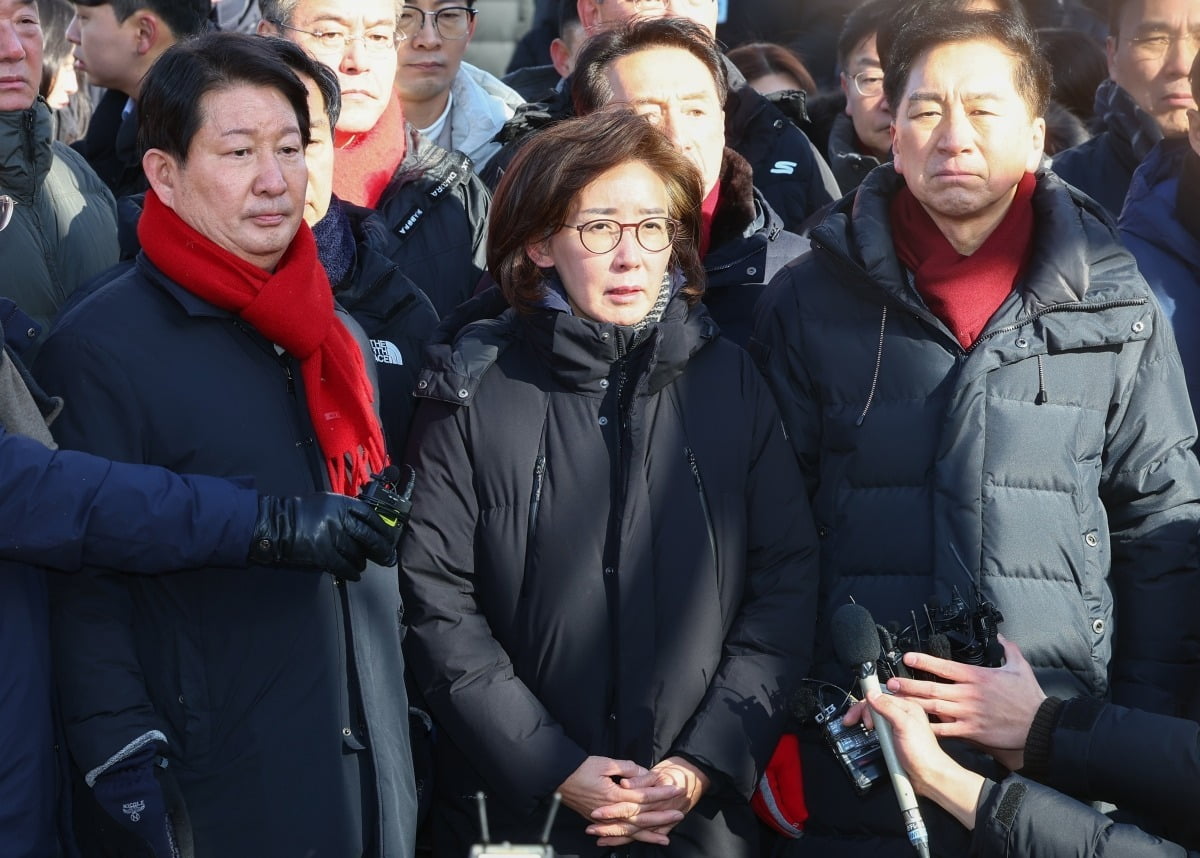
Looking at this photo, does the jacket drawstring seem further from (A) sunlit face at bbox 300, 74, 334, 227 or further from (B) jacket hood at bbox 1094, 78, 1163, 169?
(B) jacket hood at bbox 1094, 78, 1163, 169

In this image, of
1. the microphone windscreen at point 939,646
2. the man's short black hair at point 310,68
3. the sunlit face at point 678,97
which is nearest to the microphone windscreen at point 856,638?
the microphone windscreen at point 939,646

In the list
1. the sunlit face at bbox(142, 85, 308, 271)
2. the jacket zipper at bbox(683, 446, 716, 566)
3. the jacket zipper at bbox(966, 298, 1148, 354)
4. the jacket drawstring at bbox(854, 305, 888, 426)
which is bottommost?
the jacket zipper at bbox(683, 446, 716, 566)

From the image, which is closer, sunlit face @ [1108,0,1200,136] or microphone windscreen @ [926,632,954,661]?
microphone windscreen @ [926,632,954,661]

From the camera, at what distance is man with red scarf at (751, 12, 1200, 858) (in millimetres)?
3641

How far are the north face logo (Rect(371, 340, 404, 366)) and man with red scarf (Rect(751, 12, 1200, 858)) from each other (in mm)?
915

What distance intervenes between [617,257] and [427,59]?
7.40 feet

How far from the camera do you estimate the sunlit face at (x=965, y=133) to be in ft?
12.6

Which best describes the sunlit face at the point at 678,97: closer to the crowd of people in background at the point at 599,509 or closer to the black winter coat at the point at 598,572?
the crowd of people in background at the point at 599,509

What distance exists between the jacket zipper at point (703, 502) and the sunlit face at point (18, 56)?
2.38 m

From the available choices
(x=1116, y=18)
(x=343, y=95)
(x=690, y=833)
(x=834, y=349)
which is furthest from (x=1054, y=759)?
(x=1116, y=18)

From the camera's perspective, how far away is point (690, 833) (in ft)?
11.6

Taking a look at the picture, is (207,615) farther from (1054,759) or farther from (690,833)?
(1054,759)

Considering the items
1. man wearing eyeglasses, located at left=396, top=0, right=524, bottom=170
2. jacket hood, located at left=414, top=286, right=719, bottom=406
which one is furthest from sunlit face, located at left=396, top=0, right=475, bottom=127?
jacket hood, located at left=414, top=286, right=719, bottom=406

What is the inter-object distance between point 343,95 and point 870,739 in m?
2.58
